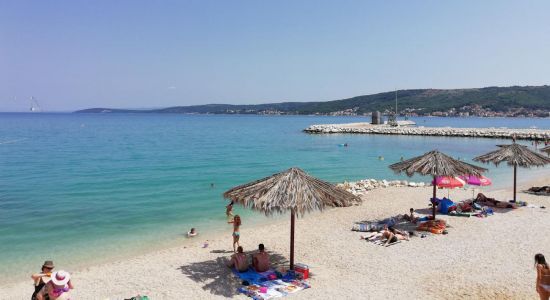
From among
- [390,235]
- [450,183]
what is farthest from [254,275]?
[450,183]

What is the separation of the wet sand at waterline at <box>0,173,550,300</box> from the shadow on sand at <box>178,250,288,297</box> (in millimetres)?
24

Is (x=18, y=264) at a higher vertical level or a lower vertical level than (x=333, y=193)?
lower

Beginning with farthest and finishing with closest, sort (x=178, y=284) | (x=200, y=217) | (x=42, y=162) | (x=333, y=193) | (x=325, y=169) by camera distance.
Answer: (x=42, y=162) → (x=325, y=169) → (x=200, y=217) → (x=333, y=193) → (x=178, y=284)

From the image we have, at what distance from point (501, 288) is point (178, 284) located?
23.5ft

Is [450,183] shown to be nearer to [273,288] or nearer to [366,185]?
[366,185]

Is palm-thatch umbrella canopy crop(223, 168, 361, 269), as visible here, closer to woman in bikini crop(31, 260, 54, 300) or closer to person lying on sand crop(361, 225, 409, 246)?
person lying on sand crop(361, 225, 409, 246)

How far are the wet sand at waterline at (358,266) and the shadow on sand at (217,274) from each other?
24 mm

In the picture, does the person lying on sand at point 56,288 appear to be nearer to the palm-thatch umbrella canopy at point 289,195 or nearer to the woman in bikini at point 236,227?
the palm-thatch umbrella canopy at point 289,195

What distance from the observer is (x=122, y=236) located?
14188 millimetres

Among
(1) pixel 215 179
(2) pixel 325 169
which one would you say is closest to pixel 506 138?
(2) pixel 325 169

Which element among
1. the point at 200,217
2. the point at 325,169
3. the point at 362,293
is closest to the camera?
the point at 362,293

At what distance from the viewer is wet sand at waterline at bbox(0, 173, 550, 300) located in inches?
349

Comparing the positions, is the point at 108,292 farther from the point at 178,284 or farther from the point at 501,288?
the point at 501,288

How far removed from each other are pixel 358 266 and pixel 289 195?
2.76m
